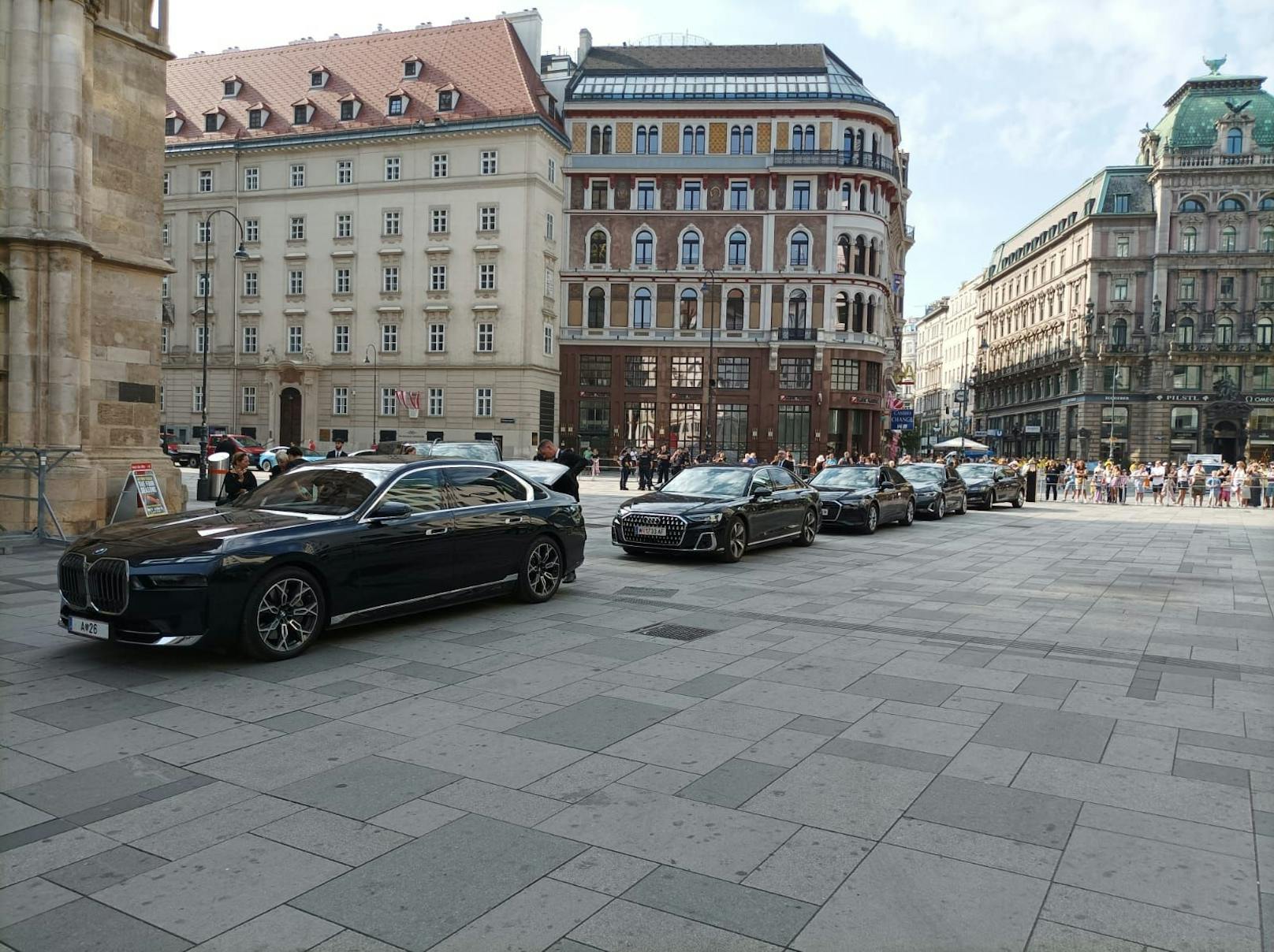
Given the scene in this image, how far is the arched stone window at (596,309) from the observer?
55656mm

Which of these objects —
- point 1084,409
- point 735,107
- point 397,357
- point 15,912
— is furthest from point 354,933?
point 1084,409

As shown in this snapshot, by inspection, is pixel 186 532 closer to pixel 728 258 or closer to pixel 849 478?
pixel 849 478

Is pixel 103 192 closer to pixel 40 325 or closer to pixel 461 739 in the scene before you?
pixel 40 325

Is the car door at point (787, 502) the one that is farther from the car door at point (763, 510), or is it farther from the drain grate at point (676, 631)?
the drain grate at point (676, 631)

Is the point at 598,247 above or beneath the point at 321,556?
above

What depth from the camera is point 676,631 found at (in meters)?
8.77

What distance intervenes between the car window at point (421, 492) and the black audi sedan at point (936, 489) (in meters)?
16.5

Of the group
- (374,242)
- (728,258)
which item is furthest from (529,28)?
(728,258)

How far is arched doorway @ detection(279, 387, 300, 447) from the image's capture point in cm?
5469

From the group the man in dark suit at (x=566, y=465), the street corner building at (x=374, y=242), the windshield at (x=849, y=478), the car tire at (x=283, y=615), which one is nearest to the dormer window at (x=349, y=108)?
the street corner building at (x=374, y=242)

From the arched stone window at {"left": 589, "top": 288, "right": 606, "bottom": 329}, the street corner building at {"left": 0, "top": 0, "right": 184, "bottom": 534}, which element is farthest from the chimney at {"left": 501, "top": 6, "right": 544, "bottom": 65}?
the street corner building at {"left": 0, "top": 0, "right": 184, "bottom": 534}

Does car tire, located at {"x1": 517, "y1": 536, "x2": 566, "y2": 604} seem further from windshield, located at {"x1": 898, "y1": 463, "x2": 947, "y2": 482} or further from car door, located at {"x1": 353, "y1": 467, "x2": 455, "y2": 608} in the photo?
windshield, located at {"x1": 898, "y1": 463, "x2": 947, "y2": 482}

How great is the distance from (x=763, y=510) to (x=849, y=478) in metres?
6.68

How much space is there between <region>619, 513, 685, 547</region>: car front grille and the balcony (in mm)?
43890
